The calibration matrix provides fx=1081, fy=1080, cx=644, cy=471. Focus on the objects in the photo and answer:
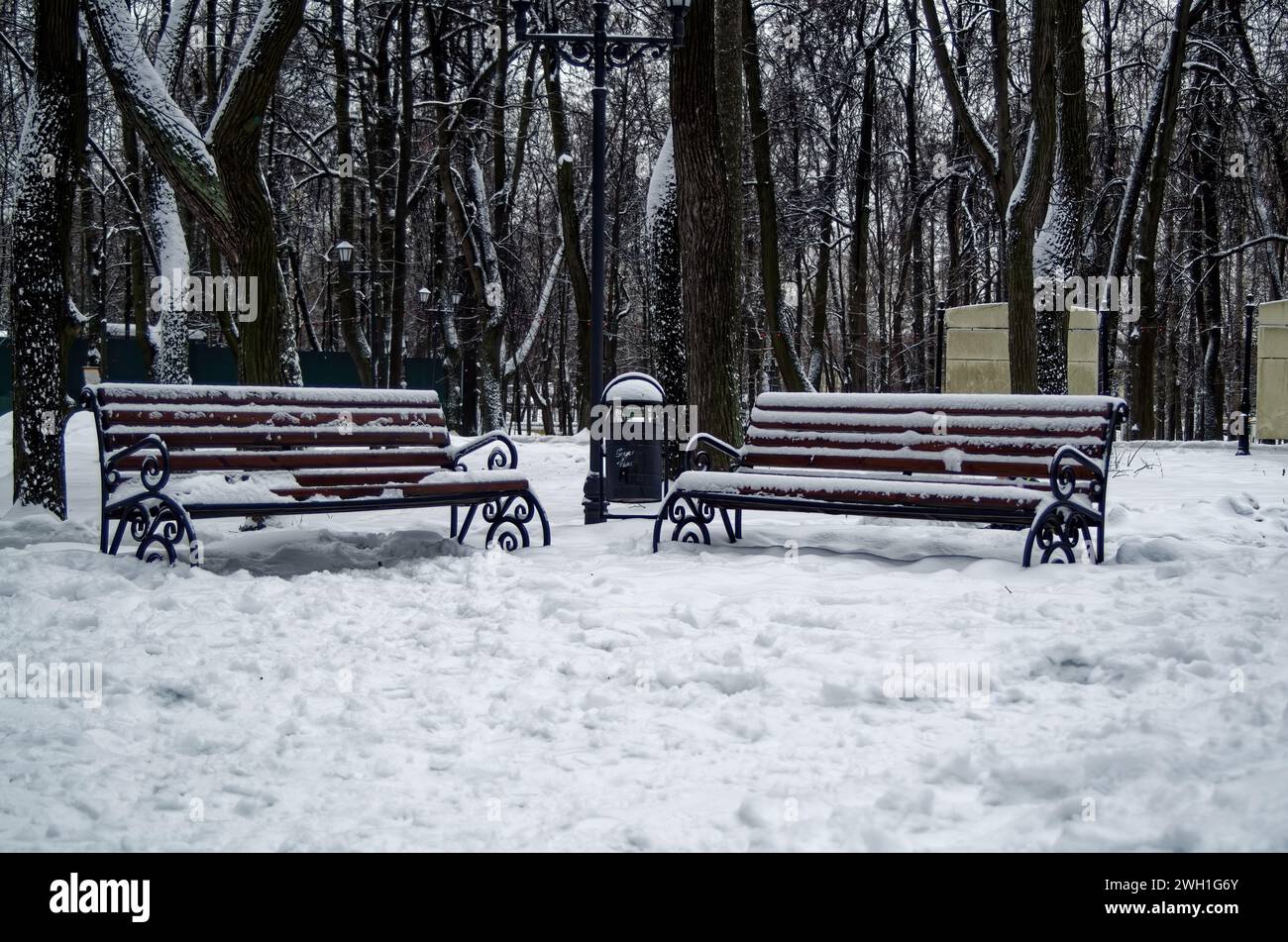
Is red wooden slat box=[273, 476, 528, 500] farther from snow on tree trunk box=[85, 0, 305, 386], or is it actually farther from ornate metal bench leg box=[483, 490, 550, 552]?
snow on tree trunk box=[85, 0, 305, 386]

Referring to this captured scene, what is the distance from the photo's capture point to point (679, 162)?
31.0 ft

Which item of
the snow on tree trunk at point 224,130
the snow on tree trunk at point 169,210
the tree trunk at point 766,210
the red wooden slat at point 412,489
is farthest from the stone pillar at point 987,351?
the red wooden slat at point 412,489

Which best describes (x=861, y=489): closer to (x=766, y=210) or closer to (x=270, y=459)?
(x=270, y=459)

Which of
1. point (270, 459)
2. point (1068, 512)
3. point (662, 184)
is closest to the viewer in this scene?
point (1068, 512)

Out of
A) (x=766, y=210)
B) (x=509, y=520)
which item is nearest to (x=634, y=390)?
(x=509, y=520)

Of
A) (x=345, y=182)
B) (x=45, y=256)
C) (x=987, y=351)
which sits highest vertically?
(x=345, y=182)

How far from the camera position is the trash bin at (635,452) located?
9008 mm

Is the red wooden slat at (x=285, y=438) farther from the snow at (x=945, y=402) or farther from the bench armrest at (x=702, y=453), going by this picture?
the snow at (x=945, y=402)

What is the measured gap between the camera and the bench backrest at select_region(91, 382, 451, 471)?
19.7 feet

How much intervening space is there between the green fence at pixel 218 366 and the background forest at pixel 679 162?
1513 millimetres

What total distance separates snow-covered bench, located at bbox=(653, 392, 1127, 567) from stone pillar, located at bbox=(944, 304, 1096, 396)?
11.6 m

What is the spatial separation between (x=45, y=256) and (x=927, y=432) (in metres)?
6.48

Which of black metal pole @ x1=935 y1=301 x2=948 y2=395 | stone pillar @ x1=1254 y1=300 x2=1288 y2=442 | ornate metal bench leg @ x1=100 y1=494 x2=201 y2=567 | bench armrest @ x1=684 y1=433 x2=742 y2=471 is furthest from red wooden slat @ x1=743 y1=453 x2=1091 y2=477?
stone pillar @ x1=1254 y1=300 x2=1288 y2=442
